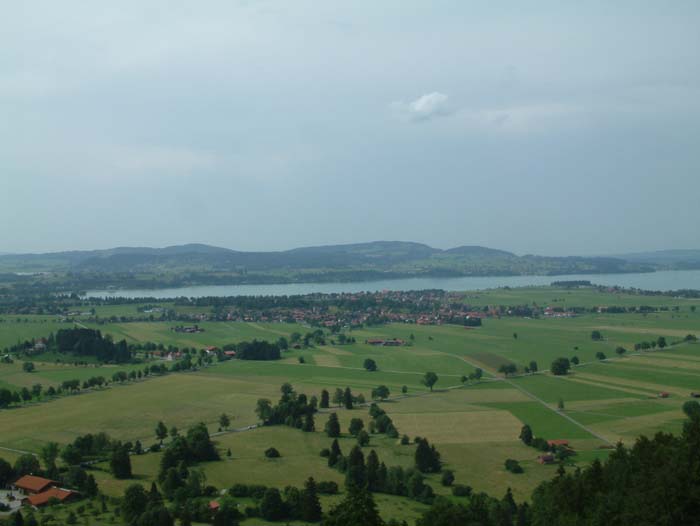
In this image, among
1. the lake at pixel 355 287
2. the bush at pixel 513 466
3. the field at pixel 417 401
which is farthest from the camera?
the lake at pixel 355 287

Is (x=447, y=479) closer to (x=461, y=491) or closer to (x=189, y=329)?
(x=461, y=491)

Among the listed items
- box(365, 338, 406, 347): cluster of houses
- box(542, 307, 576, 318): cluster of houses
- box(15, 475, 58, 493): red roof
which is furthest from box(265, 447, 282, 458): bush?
box(542, 307, 576, 318): cluster of houses

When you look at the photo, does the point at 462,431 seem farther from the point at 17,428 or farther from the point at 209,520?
the point at 17,428

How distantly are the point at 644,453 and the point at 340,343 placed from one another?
155ft

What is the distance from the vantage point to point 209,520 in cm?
2175

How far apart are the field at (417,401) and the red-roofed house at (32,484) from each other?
2044 millimetres

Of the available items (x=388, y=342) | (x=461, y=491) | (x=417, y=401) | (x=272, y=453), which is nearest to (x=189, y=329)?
(x=388, y=342)

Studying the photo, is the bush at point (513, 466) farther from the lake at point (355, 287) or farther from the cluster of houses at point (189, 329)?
the lake at point (355, 287)

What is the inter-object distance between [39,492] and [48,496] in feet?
2.18

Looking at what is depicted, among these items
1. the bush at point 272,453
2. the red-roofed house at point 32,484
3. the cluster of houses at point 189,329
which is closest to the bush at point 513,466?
the bush at point 272,453

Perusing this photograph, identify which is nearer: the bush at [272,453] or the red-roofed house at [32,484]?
the red-roofed house at [32,484]

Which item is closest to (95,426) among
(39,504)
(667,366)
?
(39,504)

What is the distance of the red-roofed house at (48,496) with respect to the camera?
920 inches

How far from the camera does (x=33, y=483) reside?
24.8 meters
